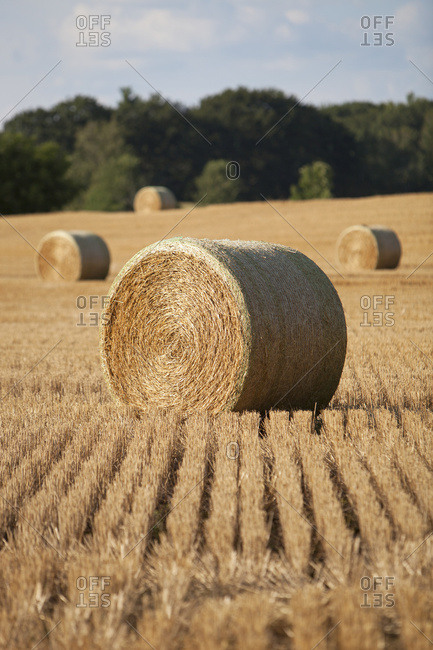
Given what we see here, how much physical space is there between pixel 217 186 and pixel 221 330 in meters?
48.2

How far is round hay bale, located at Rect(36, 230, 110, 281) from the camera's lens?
1877 centimetres

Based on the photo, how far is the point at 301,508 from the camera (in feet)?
12.2

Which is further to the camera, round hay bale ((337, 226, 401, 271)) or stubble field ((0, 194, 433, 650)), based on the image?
round hay bale ((337, 226, 401, 271))

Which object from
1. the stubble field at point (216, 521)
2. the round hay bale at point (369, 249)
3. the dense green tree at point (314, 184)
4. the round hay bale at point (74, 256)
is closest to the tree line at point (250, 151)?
the dense green tree at point (314, 184)

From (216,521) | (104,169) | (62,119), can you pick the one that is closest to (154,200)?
(104,169)

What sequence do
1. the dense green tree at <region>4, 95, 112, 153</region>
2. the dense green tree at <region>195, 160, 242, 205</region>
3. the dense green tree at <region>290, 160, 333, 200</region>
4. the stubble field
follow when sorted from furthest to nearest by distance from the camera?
the dense green tree at <region>4, 95, 112, 153</region>, the dense green tree at <region>195, 160, 242, 205</region>, the dense green tree at <region>290, 160, 333, 200</region>, the stubble field

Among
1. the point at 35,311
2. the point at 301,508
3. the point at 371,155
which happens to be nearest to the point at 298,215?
the point at 35,311

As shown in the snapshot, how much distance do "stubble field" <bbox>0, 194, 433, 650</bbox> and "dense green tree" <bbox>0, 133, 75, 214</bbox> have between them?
132 feet

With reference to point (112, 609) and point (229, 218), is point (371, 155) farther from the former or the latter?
point (112, 609)

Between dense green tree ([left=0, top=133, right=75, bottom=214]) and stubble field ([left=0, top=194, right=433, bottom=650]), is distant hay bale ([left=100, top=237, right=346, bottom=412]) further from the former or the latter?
dense green tree ([left=0, top=133, right=75, bottom=214])

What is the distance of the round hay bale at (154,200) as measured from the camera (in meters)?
38.2

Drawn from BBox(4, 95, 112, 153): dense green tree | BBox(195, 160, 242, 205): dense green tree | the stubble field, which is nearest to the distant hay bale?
the stubble field

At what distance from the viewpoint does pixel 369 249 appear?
63.6 ft

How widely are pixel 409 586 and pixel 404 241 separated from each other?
21273 millimetres
